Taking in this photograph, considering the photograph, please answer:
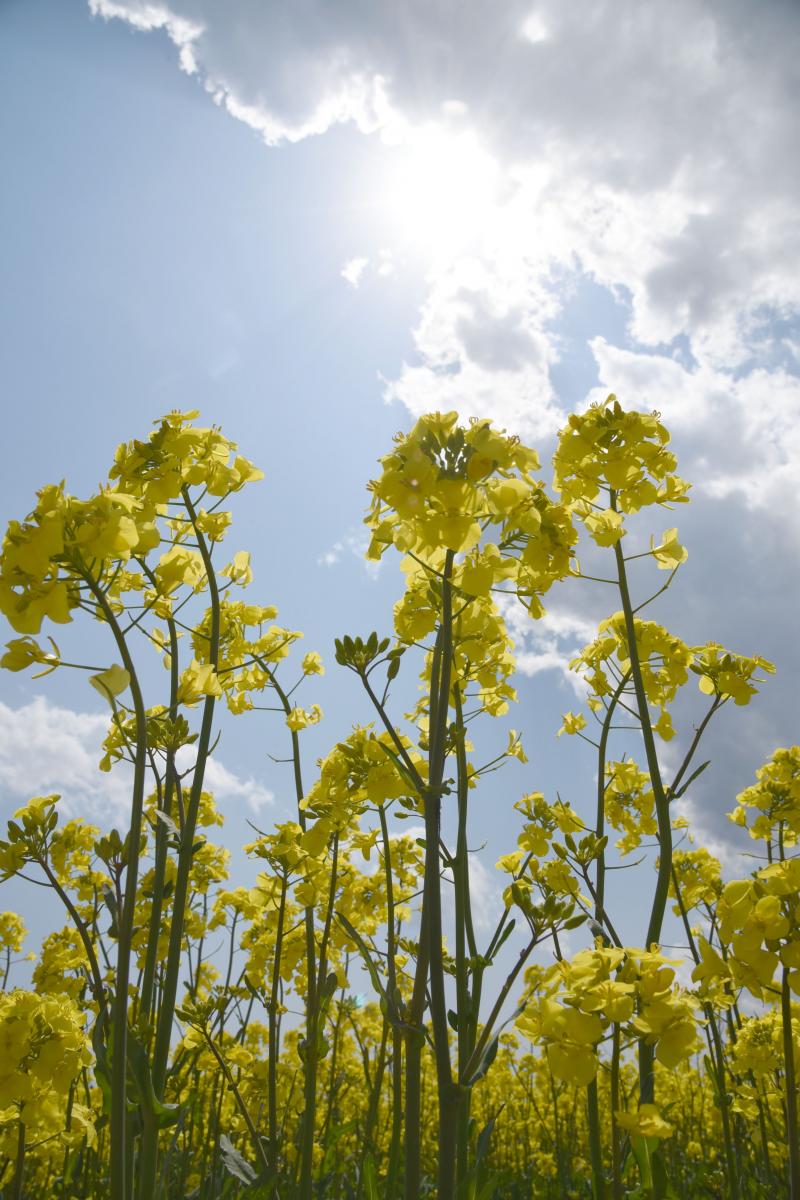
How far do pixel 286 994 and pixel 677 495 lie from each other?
3.60m

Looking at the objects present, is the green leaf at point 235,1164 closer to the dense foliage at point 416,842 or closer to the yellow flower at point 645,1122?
the dense foliage at point 416,842

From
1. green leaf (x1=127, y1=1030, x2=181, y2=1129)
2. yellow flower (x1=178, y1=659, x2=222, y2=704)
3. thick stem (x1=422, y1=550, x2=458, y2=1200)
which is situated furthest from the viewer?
yellow flower (x1=178, y1=659, x2=222, y2=704)

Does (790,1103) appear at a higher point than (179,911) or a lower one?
lower

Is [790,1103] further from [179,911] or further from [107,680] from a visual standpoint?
[107,680]

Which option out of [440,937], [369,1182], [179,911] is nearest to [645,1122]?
[440,937]

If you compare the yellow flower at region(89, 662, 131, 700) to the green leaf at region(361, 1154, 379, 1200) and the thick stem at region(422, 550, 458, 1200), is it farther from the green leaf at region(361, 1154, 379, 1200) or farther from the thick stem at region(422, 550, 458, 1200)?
the green leaf at region(361, 1154, 379, 1200)

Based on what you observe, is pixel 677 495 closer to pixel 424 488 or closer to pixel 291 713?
pixel 424 488

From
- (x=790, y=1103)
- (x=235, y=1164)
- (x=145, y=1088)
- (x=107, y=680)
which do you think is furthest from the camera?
(x=235, y=1164)

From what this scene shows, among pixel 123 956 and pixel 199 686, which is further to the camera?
pixel 199 686

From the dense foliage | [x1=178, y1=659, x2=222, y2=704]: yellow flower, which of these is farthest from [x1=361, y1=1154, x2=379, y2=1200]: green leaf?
[x1=178, y1=659, x2=222, y2=704]: yellow flower

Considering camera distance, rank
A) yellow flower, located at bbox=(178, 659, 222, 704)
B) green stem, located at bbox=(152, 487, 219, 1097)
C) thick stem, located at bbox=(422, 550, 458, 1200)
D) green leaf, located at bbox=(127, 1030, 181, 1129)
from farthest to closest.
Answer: yellow flower, located at bbox=(178, 659, 222, 704)
green stem, located at bbox=(152, 487, 219, 1097)
green leaf, located at bbox=(127, 1030, 181, 1129)
thick stem, located at bbox=(422, 550, 458, 1200)

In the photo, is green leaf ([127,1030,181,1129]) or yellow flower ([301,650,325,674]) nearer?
green leaf ([127,1030,181,1129])

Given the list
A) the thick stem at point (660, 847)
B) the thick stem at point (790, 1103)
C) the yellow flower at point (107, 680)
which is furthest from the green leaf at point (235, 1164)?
the yellow flower at point (107, 680)

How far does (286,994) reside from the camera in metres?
4.54
